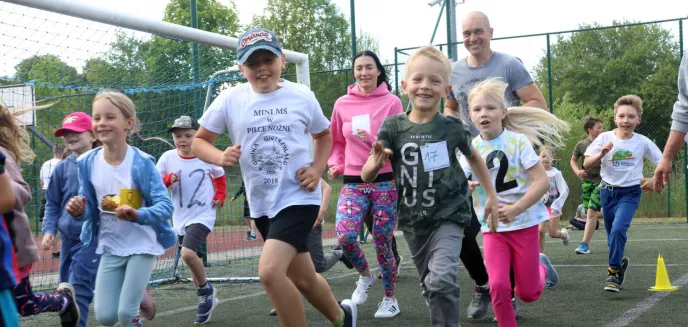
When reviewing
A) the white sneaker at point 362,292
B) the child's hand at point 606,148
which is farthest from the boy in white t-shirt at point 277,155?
the child's hand at point 606,148

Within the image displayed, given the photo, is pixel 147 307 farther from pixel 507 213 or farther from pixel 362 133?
pixel 507 213

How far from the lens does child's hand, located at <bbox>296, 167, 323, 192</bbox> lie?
4781 mm

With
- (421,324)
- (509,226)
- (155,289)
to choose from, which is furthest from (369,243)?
(509,226)

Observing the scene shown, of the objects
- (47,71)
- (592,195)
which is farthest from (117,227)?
(592,195)

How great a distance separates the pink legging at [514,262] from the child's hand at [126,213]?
204cm

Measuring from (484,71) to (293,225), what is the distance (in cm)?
264

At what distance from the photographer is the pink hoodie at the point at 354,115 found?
7012 mm

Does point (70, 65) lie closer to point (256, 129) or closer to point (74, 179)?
point (74, 179)

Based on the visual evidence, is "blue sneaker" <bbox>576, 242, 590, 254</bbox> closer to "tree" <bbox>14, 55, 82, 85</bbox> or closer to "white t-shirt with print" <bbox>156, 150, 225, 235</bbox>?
"white t-shirt with print" <bbox>156, 150, 225, 235</bbox>

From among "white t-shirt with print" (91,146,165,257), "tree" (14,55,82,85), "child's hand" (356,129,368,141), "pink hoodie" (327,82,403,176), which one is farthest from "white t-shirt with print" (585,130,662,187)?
"tree" (14,55,82,85)

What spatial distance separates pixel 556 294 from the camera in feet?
25.0

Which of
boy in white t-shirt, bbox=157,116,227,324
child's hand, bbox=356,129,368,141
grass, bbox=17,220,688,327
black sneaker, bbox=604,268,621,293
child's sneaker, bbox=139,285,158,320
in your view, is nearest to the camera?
child's sneaker, bbox=139,285,158,320

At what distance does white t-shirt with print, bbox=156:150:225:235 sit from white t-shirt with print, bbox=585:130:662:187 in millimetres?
3544

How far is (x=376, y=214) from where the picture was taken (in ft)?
22.5
